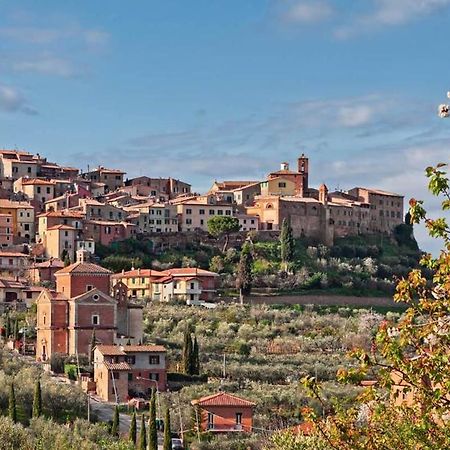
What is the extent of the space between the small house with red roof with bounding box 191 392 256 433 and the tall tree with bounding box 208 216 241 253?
4597 cm

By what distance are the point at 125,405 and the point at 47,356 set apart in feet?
31.2

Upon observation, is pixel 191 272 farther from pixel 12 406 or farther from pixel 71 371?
pixel 12 406

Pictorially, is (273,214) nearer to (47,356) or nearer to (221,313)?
(221,313)

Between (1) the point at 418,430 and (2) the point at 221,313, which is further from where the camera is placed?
(2) the point at 221,313

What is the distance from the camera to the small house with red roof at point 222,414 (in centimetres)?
5091

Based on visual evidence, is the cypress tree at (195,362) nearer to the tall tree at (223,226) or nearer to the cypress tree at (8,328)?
the cypress tree at (8,328)

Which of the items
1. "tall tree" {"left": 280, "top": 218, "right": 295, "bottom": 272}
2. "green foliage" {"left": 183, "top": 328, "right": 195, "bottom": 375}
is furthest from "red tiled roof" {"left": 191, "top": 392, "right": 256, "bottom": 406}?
"tall tree" {"left": 280, "top": 218, "right": 295, "bottom": 272}

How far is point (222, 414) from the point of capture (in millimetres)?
51062

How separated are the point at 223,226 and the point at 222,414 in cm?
4698

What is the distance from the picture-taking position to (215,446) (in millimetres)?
46688

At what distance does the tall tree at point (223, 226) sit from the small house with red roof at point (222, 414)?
4597cm

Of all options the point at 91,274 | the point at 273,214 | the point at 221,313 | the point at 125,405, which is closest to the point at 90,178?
the point at 273,214

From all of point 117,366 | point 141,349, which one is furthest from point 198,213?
point 117,366

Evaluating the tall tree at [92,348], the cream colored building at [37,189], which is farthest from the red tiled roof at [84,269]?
the cream colored building at [37,189]
